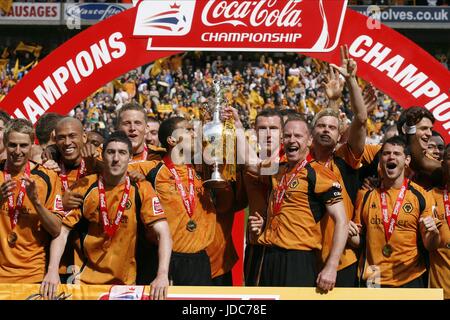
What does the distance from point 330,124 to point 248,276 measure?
1304 millimetres

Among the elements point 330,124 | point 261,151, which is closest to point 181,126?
point 261,151

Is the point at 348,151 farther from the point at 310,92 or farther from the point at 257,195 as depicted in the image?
the point at 310,92

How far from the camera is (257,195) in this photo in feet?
20.8

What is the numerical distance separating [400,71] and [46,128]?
3.36 metres

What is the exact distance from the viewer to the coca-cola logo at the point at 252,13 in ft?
26.2

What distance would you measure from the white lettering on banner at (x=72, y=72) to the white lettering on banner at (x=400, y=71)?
7.53 feet

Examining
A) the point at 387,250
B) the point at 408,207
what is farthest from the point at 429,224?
the point at 387,250

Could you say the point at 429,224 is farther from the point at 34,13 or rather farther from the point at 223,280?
the point at 34,13

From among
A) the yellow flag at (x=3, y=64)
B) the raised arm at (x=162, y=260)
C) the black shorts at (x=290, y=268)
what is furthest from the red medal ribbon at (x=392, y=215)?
the yellow flag at (x=3, y=64)

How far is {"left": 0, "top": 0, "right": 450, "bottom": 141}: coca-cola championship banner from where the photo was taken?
7910 millimetres

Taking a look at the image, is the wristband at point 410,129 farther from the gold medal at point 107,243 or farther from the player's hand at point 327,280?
the gold medal at point 107,243

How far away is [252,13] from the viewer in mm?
8023

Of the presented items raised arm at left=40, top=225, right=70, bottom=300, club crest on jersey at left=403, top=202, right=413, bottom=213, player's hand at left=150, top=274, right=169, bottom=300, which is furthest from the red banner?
player's hand at left=150, top=274, right=169, bottom=300

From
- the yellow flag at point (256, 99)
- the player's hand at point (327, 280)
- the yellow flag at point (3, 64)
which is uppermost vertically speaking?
the yellow flag at point (3, 64)
